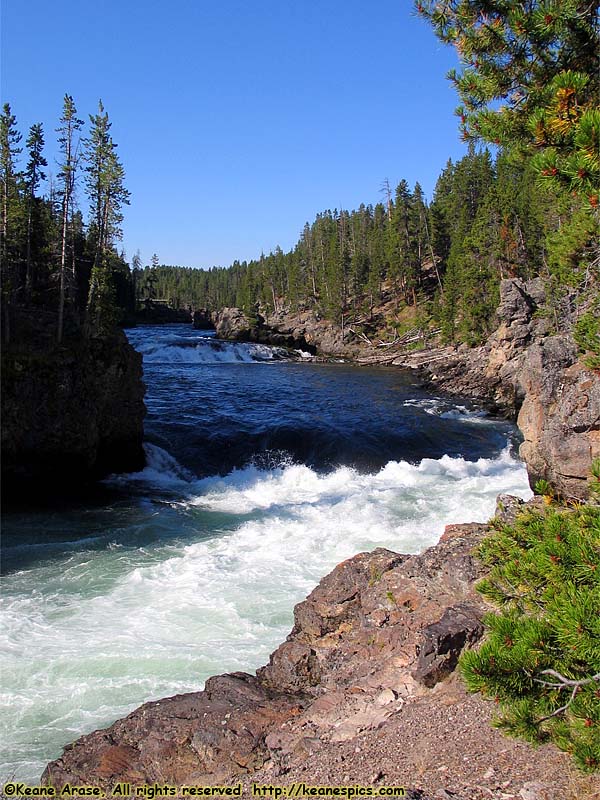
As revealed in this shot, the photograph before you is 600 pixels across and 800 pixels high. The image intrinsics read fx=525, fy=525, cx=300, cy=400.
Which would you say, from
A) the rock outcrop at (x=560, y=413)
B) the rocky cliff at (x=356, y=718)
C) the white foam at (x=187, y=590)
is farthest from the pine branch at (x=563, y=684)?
the white foam at (x=187, y=590)

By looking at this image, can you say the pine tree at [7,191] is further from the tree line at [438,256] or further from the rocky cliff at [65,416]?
the tree line at [438,256]

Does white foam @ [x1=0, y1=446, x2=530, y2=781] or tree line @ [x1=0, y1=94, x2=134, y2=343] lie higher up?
tree line @ [x1=0, y1=94, x2=134, y2=343]

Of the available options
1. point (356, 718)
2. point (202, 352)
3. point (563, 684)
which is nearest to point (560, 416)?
point (356, 718)

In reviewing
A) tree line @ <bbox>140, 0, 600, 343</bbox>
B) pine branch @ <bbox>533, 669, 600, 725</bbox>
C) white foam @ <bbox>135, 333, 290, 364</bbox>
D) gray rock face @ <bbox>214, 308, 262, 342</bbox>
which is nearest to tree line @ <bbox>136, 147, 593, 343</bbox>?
tree line @ <bbox>140, 0, 600, 343</bbox>

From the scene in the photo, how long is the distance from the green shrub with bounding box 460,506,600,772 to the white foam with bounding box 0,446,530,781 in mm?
7033

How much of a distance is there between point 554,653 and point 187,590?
10.2 meters

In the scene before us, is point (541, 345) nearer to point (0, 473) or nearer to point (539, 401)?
point (539, 401)

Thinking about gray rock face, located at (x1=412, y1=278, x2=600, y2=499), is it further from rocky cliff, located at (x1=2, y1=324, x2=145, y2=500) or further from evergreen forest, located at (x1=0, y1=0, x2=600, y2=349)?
rocky cliff, located at (x1=2, y1=324, x2=145, y2=500)

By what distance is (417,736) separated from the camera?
20.1 feet

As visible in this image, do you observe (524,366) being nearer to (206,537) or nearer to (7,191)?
(206,537)

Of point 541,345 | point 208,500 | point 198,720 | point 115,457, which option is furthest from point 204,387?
point 198,720

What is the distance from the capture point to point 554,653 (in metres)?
3.75

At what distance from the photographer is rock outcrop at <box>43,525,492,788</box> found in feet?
21.7

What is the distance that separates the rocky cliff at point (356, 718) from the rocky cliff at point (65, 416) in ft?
45.8
